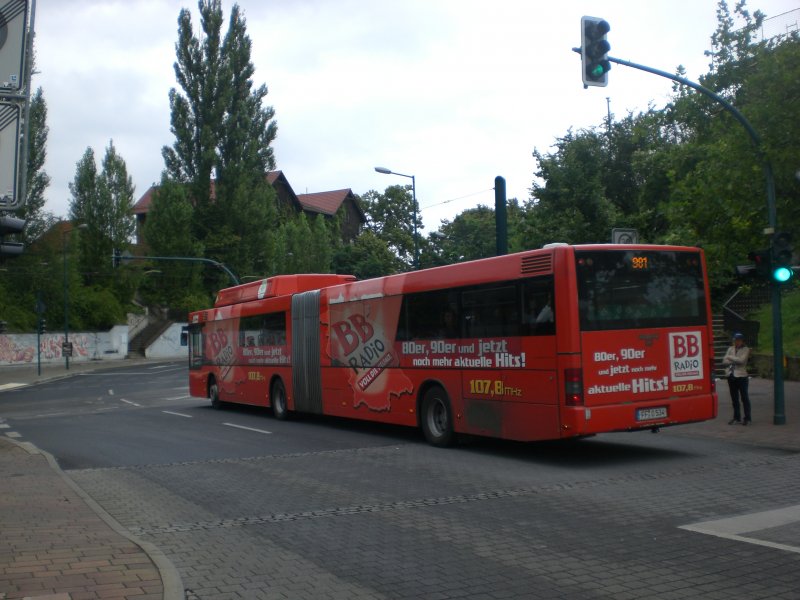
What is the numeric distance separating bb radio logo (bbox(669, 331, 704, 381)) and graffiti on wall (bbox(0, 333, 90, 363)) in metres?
54.1

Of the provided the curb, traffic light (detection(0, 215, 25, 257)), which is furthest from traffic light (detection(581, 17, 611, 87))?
traffic light (detection(0, 215, 25, 257))

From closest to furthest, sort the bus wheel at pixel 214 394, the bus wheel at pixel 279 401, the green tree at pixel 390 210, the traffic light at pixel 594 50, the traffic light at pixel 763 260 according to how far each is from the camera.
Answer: the traffic light at pixel 594 50 < the traffic light at pixel 763 260 < the bus wheel at pixel 279 401 < the bus wheel at pixel 214 394 < the green tree at pixel 390 210

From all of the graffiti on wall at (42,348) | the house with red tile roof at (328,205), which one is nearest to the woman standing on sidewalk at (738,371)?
the graffiti on wall at (42,348)

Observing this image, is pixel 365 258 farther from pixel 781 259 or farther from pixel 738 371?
pixel 781 259

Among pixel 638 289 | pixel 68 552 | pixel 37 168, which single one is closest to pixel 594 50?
pixel 638 289

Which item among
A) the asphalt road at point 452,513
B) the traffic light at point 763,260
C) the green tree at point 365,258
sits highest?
the green tree at point 365,258

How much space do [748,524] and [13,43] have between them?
7.12 meters

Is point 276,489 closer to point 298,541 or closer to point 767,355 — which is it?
point 298,541

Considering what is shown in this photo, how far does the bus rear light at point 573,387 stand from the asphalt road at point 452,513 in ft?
3.07

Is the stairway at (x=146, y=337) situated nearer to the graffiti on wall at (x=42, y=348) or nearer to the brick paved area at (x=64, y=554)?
the graffiti on wall at (x=42, y=348)

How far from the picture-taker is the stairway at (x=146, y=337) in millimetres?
70688

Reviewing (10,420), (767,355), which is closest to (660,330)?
(767,355)

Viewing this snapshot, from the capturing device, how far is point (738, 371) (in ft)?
49.8

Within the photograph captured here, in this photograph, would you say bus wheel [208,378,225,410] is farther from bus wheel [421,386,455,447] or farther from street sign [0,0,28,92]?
street sign [0,0,28,92]
